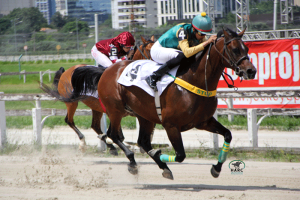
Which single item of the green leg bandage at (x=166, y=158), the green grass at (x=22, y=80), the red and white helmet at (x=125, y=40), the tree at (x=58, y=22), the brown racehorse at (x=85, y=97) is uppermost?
the tree at (x=58, y=22)

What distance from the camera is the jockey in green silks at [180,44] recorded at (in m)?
3.78

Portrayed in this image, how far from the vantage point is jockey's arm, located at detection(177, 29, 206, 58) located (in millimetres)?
3771

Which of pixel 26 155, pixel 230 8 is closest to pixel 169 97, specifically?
pixel 26 155

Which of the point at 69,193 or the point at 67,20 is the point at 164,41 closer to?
the point at 69,193

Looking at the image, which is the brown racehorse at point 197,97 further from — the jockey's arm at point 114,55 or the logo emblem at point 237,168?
the jockey's arm at point 114,55

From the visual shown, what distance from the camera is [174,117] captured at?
3.86 meters

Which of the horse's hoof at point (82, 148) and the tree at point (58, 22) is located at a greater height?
the tree at point (58, 22)

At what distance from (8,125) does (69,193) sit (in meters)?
6.36

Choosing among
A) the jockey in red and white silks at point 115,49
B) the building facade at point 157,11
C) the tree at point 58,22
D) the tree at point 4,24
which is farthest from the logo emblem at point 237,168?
the tree at point 58,22

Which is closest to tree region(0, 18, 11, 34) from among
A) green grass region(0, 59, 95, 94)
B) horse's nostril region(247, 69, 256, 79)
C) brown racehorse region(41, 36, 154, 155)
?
green grass region(0, 59, 95, 94)

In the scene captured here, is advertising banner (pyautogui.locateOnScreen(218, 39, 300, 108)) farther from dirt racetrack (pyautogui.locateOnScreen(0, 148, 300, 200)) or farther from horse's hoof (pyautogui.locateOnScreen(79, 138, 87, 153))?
horse's hoof (pyautogui.locateOnScreen(79, 138, 87, 153))

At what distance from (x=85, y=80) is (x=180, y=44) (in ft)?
7.00

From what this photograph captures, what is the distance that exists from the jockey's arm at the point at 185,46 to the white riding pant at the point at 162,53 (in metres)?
0.21

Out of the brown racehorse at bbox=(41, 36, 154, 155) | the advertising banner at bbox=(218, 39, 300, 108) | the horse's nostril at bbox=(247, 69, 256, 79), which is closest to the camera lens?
the horse's nostril at bbox=(247, 69, 256, 79)
